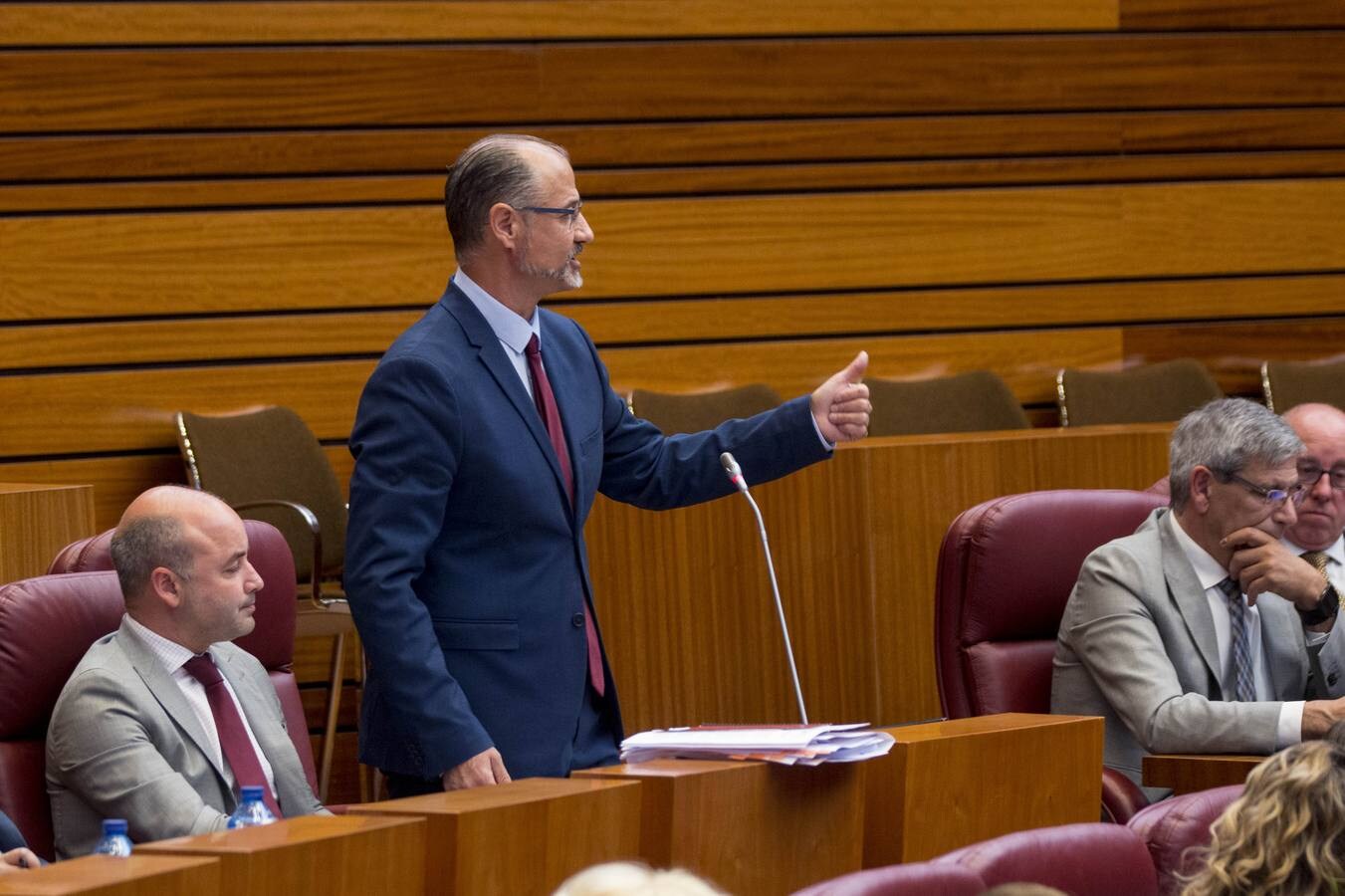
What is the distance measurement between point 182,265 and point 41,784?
303 centimetres

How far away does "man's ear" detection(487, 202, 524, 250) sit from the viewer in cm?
257

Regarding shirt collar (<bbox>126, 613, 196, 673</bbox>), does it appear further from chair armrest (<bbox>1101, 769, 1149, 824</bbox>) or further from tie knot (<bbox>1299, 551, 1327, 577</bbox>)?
tie knot (<bbox>1299, 551, 1327, 577</bbox>)

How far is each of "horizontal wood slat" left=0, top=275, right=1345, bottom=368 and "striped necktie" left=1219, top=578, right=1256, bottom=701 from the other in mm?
2946

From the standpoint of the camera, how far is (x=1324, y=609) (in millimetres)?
3025

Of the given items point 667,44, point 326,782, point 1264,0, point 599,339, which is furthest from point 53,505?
point 1264,0

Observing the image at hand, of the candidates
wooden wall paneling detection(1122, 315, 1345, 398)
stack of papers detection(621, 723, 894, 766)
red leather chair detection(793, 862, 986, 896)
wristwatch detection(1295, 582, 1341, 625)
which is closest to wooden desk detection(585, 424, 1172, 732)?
wristwatch detection(1295, 582, 1341, 625)

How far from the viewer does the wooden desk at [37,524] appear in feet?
12.5

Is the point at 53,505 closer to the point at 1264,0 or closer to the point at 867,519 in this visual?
the point at 867,519

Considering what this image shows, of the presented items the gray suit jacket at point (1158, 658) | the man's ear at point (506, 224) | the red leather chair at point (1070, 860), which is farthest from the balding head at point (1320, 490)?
the red leather chair at point (1070, 860)

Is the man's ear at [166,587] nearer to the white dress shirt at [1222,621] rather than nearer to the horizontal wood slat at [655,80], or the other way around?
the white dress shirt at [1222,621]

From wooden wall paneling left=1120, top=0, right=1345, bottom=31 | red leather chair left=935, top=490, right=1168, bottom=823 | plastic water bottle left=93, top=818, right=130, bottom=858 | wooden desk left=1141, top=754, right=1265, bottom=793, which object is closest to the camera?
plastic water bottle left=93, top=818, right=130, bottom=858

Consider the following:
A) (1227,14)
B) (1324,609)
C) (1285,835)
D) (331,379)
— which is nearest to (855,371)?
(1324,609)

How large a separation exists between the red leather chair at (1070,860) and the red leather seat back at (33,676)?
4.40 feet

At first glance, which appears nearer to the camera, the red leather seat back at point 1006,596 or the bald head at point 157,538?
the bald head at point 157,538
